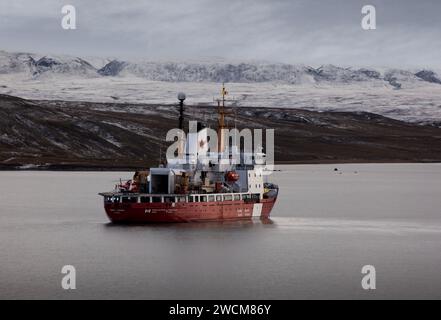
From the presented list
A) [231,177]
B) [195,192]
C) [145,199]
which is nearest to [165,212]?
[145,199]

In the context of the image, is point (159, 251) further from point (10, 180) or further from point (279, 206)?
point (10, 180)

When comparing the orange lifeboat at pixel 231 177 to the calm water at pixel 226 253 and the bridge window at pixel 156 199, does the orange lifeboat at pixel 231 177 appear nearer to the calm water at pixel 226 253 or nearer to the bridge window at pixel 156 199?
the calm water at pixel 226 253

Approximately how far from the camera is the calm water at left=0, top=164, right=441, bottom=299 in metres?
44.8

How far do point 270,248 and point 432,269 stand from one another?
41.6ft

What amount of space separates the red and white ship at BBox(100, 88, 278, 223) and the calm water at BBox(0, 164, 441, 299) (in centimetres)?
161

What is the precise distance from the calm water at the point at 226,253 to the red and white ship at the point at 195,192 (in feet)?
5.29

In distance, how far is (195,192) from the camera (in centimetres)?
7212

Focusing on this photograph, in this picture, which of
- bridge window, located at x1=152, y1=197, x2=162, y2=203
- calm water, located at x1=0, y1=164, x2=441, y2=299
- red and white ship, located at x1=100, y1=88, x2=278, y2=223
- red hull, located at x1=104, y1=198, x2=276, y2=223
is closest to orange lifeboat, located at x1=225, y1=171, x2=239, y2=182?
red and white ship, located at x1=100, y1=88, x2=278, y2=223

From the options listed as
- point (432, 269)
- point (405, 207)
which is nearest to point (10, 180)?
point (405, 207)

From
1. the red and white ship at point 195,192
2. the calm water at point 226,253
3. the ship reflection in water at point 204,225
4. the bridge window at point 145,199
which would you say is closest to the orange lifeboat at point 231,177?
the red and white ship at point 195,192

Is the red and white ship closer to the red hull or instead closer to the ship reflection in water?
the red hull

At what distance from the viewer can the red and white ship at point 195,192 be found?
2751 inches
